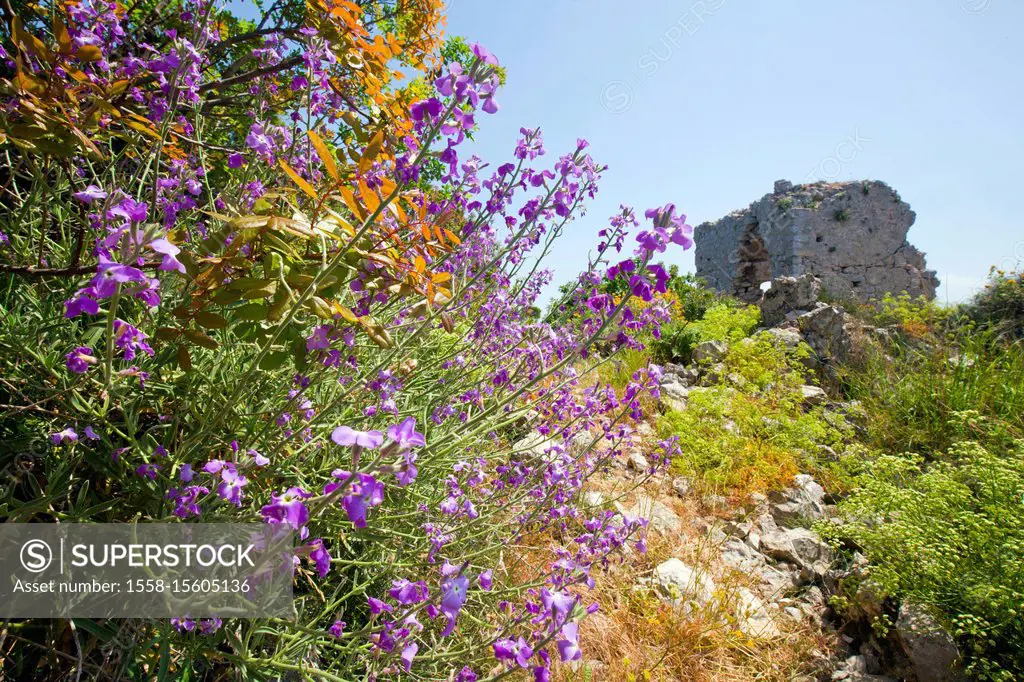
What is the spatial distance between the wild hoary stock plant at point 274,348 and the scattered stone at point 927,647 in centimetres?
136

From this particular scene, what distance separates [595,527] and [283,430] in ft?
4.26

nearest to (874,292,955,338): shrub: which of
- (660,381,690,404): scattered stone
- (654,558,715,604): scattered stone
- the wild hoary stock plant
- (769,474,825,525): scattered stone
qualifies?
(660,381,690,404): scattered stone

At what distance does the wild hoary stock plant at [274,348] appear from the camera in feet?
2.96

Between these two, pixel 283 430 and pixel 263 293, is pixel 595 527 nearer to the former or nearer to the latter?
pixel 283 430

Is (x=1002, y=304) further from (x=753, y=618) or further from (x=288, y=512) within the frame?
(x=288, y=512)

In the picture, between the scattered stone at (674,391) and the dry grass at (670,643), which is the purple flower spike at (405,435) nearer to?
the dry grass at (670,643)

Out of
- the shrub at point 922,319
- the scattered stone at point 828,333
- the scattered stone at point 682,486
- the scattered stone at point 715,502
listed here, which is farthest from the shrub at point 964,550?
the shrub at point 922,319

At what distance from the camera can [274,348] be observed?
99cm

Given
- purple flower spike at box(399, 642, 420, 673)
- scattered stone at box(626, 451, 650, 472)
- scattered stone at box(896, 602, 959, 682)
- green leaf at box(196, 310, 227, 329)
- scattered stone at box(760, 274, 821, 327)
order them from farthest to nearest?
scattered stone at box(760, 274, 821, 327) < scattered stone at box(626, 451, 650, 472) < scattered stone at box(896, 602, 959, 682) < purple flower spike at box(399, 642, 420, 673) < green leaf at box(196, 310, 227, 329)

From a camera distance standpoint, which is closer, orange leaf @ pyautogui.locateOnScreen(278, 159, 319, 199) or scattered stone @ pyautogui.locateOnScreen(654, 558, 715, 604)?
orange leaf @ pyautogui.locateOnScreen(278, 159, 319, 199)

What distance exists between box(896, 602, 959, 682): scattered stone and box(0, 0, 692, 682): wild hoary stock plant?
136cm

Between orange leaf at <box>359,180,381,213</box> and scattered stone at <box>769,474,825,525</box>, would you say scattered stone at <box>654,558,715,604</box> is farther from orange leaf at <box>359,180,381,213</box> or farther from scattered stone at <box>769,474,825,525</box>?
orange leaf at <box>359,180,381,213</box>

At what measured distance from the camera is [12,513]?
3.43 feet

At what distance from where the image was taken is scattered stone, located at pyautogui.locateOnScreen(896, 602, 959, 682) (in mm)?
2119
